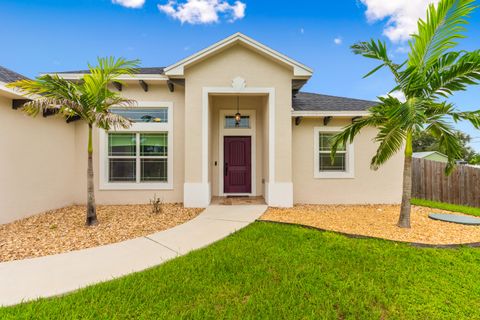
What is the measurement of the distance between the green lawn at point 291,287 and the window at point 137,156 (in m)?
4.79

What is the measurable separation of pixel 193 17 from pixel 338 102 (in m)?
9.03

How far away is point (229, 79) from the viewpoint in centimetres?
726

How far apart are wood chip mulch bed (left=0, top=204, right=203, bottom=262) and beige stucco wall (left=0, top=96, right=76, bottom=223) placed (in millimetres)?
386

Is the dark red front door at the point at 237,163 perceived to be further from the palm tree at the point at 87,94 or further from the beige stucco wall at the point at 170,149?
the palm tree at the point at 87,94

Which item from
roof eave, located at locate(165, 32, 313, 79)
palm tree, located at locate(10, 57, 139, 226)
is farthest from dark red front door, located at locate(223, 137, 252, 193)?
palm tree, located at locate(10, 57, 139, 226)

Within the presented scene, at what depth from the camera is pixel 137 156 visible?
7875 mm

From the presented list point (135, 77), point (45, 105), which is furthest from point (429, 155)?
point (45, 105)

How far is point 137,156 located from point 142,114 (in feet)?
4.84

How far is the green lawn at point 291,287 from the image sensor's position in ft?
8.04

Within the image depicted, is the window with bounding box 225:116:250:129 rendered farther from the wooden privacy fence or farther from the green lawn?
the wooden privacy fence

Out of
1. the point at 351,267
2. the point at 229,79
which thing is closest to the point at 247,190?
the point at 229,79

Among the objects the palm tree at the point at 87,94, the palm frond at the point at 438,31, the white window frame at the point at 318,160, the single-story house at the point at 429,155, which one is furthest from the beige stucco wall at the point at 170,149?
the single-story house at the point at 429,155

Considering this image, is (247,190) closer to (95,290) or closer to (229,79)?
(229,79)

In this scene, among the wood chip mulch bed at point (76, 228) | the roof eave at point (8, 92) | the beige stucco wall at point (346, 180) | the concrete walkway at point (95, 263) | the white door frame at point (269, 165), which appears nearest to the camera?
the concrete walkway at point (95, 263)
